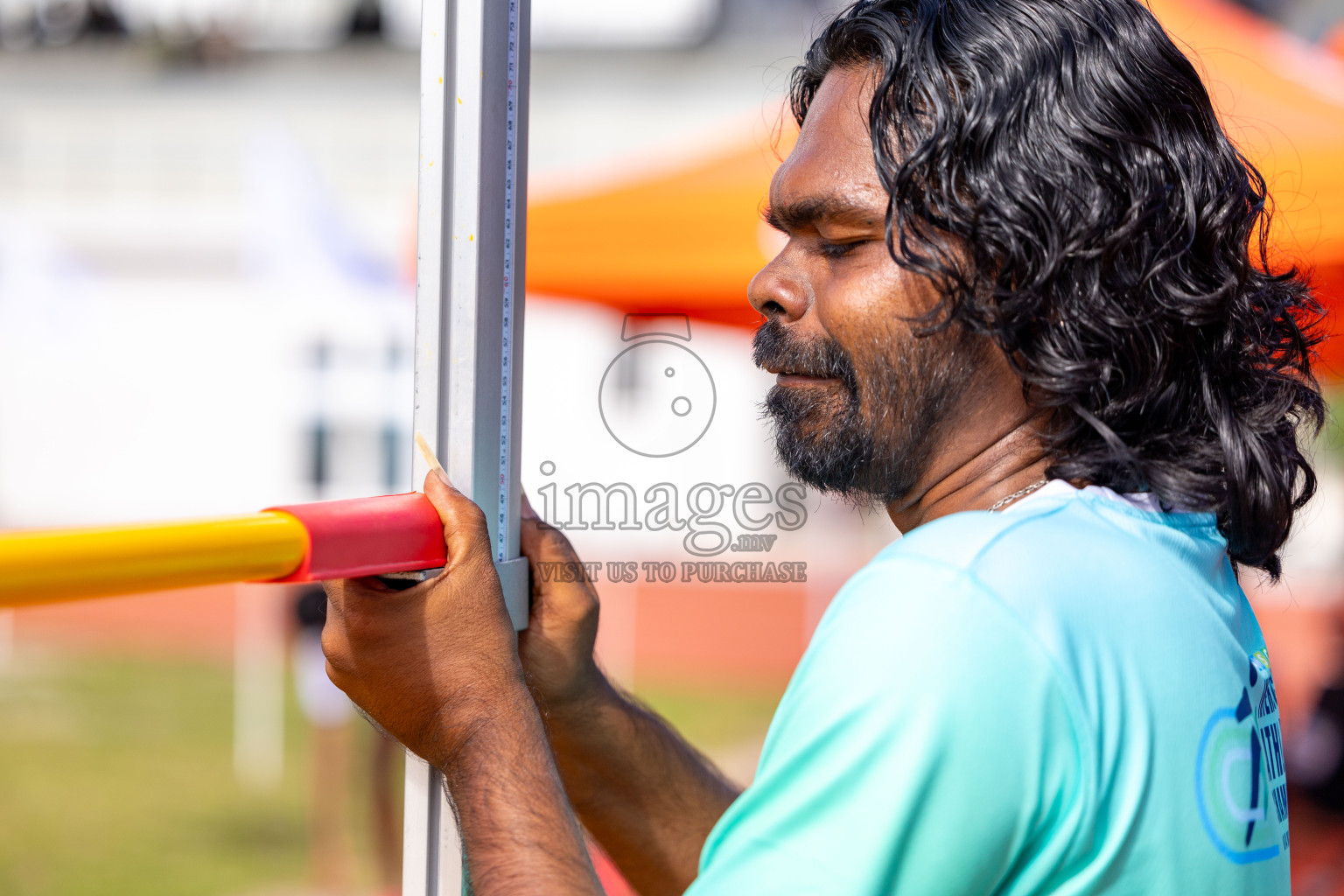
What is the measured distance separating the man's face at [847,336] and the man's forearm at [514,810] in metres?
0.39

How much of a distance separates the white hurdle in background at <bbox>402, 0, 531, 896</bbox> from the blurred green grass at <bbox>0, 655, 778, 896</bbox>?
447cm

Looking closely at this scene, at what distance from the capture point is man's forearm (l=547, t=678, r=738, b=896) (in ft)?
4.95

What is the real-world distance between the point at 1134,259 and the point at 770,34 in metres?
12.9

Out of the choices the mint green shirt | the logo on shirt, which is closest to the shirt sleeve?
the mint green shirt

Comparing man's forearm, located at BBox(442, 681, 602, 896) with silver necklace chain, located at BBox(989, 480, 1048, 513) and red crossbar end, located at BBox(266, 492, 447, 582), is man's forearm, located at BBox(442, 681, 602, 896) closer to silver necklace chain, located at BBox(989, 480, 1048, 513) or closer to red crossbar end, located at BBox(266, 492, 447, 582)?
red crossbar end, located at BBox(266, 492, 447, 582)

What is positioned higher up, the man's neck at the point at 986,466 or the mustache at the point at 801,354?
the mustache at the point at 801,354

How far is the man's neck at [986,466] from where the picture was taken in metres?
1.13

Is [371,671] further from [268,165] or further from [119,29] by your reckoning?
[119,29]

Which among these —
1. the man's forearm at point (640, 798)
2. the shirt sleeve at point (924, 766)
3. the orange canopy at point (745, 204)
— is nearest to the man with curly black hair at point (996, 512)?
the shirt sleeve at point (924, 766)

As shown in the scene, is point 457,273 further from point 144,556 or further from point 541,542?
point 144,556

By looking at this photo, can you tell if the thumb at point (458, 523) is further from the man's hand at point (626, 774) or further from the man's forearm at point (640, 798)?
the man's forearm at point (640, 798)

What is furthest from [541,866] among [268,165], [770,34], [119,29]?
[119,29]

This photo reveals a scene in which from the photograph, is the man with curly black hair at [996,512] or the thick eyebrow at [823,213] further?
the thick eyebrow at [823,213]

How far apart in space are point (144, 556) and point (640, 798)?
88cm
